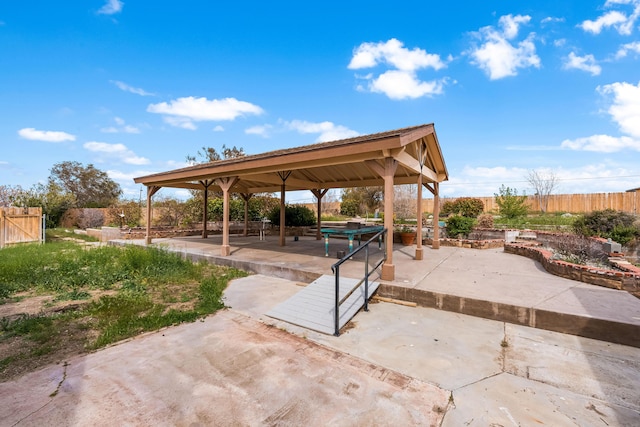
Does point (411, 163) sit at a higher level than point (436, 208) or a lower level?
higher

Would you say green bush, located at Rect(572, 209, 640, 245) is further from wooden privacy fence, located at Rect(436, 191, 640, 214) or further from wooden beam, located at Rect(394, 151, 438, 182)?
wooden privacy fence, located at Rect(436, 191, 640, 214)

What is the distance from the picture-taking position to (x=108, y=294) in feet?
16.8

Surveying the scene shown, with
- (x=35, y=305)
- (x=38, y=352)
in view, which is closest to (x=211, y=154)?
(x=35, y=305)

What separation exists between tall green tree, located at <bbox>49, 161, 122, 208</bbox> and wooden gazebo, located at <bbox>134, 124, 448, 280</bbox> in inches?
851

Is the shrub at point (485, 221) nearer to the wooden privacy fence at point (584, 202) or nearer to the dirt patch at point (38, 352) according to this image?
the wooden privacy fence at point (584, 202)

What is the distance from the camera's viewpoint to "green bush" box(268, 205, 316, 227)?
1538 centimetres

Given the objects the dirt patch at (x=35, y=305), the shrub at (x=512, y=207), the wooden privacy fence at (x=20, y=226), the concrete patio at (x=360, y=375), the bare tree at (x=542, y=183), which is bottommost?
the concrete patio at (x=360, y=375)

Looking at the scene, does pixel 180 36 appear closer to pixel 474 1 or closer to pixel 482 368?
pixel 474 1

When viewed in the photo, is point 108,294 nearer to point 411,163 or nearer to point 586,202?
point 411,163

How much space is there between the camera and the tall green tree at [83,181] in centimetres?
2575

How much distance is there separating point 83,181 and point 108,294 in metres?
29.0

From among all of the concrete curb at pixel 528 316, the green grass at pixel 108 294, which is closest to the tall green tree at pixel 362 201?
the green grass at pixel 108 294

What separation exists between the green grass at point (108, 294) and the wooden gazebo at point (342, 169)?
215cm

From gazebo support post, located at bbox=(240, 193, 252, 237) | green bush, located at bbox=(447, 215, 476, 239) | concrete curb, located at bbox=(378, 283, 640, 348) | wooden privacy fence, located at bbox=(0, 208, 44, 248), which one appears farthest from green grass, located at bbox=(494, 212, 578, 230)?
wooden privacy fence, located at bbox=(0, 208, 44, 248)
